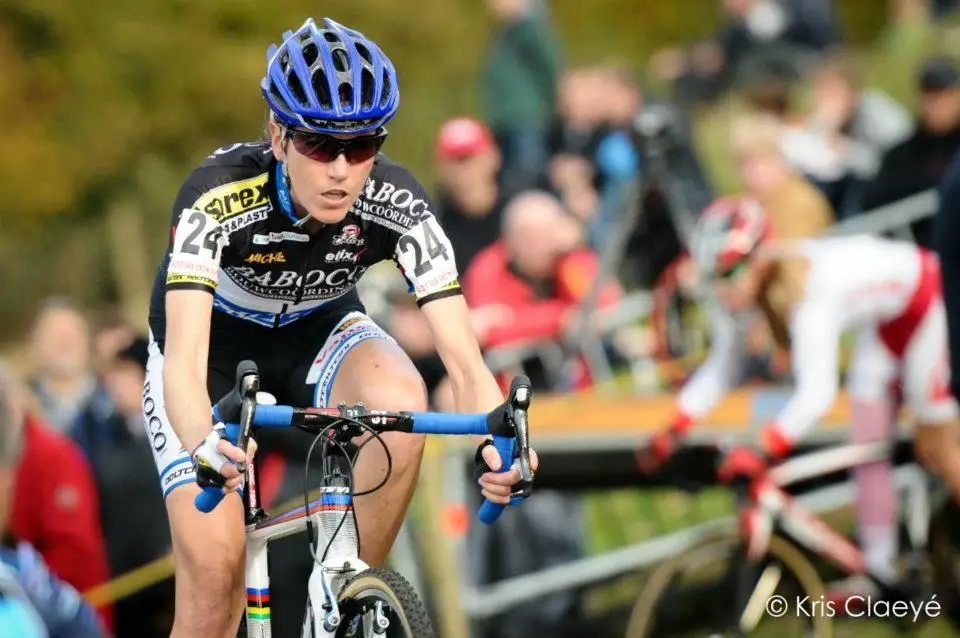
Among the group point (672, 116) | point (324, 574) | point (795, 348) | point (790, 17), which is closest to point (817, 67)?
point (790, 17)

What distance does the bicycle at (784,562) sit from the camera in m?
9.50

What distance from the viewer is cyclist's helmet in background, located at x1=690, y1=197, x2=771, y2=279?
9.34 meters

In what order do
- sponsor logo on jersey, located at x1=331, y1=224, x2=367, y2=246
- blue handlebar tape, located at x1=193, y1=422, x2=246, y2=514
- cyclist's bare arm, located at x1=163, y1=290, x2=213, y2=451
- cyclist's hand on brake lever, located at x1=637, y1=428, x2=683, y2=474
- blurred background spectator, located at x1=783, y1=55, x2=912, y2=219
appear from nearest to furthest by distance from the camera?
1. blue handlebar tape, located at x1=193, y1=422, x2=246, y2=514
2. cyclist's bare arm, located at x1=163, y1=290, x2=213, y2=451
3. sponsor logo on jersey, located at x1=331, y1=224, x2=367, y2=246
4. cyclist's hand on brake lever, located at x1=637, y1=428, x2=683, y2=474
5. blurred background spectator, located at x1=783, y1=55, x2=912, y2=219

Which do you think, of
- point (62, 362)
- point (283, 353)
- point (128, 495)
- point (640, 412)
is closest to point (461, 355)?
point (283, 353)

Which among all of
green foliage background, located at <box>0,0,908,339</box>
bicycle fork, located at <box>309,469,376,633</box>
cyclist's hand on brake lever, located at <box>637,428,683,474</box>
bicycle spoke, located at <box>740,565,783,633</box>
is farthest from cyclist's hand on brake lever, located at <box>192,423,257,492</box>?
green foliage background, located at <box>0,0,908,339</box>

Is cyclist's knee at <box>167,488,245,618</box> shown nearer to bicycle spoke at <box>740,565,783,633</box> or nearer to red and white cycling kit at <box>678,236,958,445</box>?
red and white cycling kit at <box>678,236,958,445</box>

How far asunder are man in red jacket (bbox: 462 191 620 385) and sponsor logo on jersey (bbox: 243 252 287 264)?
4910mm

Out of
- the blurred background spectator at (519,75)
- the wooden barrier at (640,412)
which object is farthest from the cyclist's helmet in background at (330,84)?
the blurred background spectator at (519,75)

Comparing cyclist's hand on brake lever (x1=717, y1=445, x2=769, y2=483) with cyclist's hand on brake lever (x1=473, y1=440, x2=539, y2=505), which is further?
cyclist's hand on brake lever (x1=717, y1=445, x2=769, y2=483)

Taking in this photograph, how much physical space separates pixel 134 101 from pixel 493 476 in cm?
1248

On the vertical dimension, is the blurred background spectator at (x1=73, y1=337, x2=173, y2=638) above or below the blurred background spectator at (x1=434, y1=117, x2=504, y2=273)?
below

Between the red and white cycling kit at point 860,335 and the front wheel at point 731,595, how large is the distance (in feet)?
2.42

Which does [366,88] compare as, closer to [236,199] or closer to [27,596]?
[236,199]

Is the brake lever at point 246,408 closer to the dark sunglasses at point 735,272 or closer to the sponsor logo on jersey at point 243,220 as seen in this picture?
the sponsor logo on jersey at point 243,220
